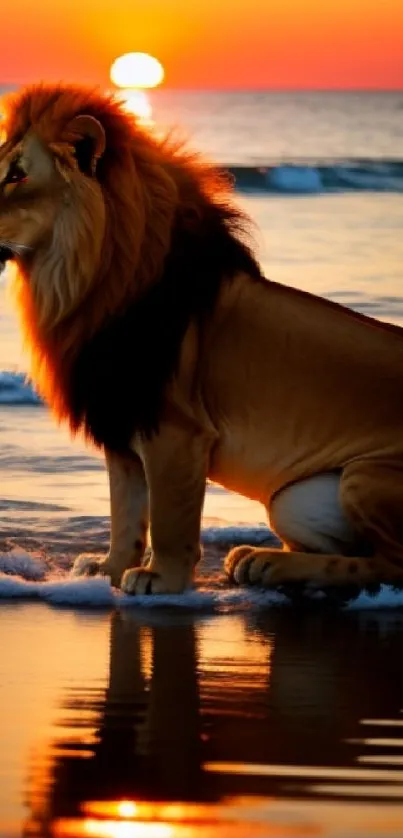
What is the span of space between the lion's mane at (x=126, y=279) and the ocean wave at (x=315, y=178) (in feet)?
76.1

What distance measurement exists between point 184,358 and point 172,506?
1.33 feet

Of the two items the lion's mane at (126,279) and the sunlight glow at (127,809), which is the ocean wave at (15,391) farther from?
the sunlight glow at (127,809)

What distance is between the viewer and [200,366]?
6.05m

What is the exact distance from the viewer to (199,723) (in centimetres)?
454

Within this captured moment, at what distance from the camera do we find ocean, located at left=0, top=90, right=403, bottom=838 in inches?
154

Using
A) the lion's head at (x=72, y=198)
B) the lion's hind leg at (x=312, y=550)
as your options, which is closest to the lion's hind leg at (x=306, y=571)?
the lion's hind leg at (x=312, y=550)

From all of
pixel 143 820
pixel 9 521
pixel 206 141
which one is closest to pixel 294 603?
pixel 9 521

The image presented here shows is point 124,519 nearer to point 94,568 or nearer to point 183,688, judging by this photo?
point 94,568

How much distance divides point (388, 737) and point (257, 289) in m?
1.98

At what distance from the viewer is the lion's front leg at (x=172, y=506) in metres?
5.97

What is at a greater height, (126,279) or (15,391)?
(126,279)

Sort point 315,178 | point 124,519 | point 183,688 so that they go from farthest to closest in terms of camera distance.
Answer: point 315,178 < point 124,519 < point 183,688

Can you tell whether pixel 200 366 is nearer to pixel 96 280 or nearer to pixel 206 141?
pixel 96 280

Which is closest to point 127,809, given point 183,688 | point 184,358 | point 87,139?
point 183,688
